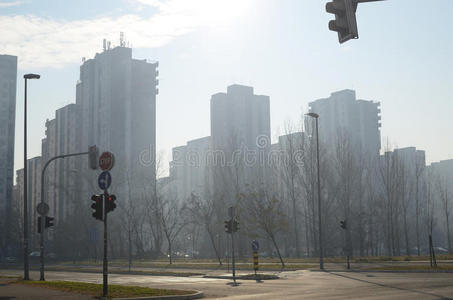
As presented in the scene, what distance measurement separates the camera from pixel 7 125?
403 ft

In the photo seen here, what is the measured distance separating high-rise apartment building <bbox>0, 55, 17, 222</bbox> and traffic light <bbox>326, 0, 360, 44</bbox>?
119 meters

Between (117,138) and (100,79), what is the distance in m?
14.7

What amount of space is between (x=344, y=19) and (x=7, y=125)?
12409cm

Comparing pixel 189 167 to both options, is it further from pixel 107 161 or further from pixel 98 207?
pixel 98 207

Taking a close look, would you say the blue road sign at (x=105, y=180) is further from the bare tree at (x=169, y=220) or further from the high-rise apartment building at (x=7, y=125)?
the high-rise apartment building at (x=7, y=125)

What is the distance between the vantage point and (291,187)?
66188 mm

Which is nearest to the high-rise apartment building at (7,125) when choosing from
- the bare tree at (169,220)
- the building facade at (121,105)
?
the building facade at (121,105)

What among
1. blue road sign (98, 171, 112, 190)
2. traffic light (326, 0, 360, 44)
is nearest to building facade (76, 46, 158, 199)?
blue road sign (98, 171, 112, 190)

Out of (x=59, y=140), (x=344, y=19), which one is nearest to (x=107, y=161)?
(x=344, y=19)

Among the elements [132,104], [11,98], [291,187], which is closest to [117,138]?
[132,104]

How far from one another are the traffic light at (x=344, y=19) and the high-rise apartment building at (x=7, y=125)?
119m

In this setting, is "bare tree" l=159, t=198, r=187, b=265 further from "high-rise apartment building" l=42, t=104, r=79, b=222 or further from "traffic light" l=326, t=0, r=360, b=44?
"high-rise apartment building" l=42, t=104, r=79, b=222

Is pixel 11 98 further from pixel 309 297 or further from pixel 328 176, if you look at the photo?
pixel 309 297

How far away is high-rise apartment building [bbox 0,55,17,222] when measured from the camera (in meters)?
120
